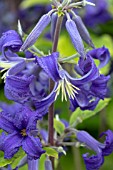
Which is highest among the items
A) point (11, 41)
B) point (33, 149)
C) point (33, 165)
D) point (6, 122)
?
point (11, 41)

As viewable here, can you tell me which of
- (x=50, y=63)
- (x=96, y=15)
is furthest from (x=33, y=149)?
(x=96, y=15)

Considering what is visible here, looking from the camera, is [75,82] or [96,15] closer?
[75,82]

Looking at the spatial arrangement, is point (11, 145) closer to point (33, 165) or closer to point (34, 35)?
point (33, 165)

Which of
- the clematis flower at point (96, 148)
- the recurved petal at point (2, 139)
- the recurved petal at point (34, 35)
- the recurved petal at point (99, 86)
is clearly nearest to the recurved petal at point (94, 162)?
the clematis flower at point (96, 148)

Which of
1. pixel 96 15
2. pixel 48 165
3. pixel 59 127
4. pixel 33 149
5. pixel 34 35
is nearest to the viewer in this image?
pixel 33 149

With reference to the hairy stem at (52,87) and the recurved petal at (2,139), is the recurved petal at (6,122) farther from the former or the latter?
the hairy stem at (52,87)

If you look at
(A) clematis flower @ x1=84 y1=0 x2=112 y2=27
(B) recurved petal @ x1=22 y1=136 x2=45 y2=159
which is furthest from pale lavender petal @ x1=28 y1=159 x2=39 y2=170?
(A) clematis flower @ x1=84 y1=0 x2=112 y2=27

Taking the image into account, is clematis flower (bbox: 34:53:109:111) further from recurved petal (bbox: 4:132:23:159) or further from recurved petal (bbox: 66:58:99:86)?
recurved petal (bbox: 4:132:23:159)
